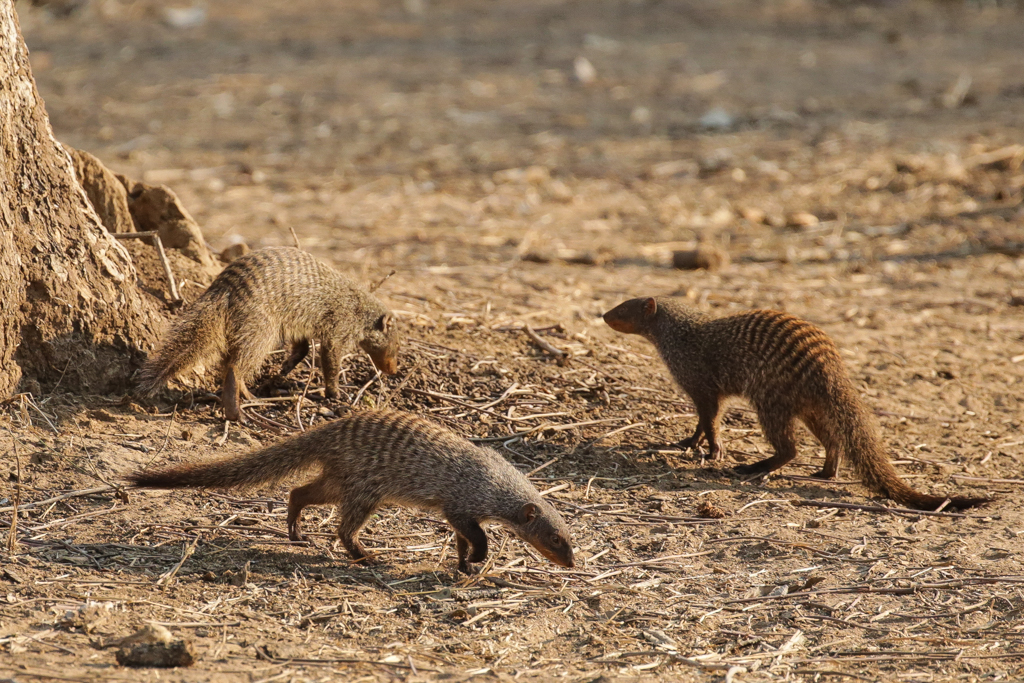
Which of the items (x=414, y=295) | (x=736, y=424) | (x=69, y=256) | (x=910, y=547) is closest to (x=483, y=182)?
(x=414, y=295)

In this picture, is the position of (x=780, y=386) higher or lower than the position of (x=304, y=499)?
higher

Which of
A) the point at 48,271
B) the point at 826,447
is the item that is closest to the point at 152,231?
the point at 48,271

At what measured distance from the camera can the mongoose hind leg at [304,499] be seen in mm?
3650

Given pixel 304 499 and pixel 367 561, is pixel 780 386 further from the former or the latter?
pixel 304 499

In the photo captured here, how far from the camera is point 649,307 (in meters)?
5.28

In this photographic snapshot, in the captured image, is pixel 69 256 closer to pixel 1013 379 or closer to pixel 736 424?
pixel 736 424

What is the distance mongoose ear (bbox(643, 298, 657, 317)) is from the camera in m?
5.27

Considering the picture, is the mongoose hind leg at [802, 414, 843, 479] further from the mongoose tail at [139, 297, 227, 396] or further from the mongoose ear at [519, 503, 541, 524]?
the mongoose tail at [139, 297, 227, 396]

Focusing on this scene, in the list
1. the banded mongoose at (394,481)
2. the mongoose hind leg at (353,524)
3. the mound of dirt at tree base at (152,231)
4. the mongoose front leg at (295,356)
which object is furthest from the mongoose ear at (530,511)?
the mound of dirt at tree base at (152,231)

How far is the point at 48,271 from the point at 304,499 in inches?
59.1

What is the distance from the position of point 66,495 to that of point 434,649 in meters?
1.46

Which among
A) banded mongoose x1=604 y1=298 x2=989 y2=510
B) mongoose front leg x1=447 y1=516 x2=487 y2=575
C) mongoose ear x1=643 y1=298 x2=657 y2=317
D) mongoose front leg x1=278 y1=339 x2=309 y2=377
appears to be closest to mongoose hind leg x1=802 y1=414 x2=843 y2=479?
banded mongoose x1=604 y1=298 x2=989 y2=510

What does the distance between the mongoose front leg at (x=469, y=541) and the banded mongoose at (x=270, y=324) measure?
4.29 ft

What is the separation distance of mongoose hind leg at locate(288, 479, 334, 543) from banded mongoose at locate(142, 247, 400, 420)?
935mm
